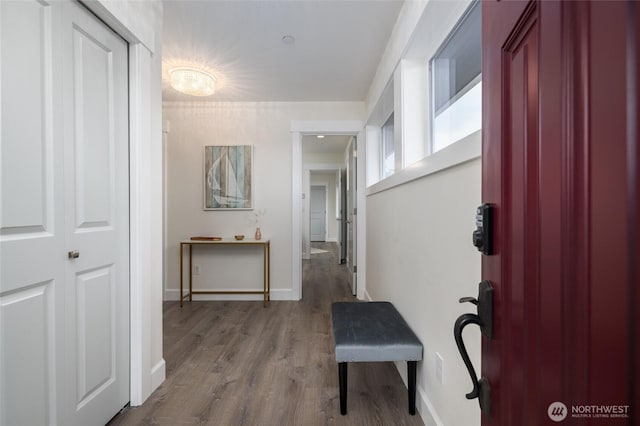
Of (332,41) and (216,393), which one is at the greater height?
(332,41)

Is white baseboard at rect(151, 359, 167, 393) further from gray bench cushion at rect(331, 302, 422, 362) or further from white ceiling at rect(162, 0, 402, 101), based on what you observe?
white ceiling at rect(162, 0, 402, 101)

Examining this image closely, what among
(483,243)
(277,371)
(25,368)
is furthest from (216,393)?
(483,243)

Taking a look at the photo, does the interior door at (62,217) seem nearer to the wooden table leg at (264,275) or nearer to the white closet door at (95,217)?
the white closet door at (95,217)

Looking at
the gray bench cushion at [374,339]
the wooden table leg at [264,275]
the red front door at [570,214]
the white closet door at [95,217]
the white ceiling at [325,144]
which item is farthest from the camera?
the white ceiling at [325,144]

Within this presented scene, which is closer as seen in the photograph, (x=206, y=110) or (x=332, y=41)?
(x=332, y=41)

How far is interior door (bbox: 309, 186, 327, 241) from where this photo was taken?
1043 cm

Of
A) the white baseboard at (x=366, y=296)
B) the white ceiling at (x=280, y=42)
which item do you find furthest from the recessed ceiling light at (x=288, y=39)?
the white baseboard at (x=366, y=296)

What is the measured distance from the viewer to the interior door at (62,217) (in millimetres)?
1026

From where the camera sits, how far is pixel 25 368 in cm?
107

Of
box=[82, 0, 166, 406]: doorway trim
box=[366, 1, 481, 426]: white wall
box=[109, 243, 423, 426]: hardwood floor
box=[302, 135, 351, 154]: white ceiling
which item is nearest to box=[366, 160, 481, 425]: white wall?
box=[366, 1, 481, 426]: white wall

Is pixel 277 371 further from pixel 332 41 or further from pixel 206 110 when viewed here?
pixel 206 110

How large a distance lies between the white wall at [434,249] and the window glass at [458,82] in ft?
0.22

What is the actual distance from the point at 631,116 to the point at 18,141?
159 centimetres

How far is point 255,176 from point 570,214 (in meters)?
3.46
